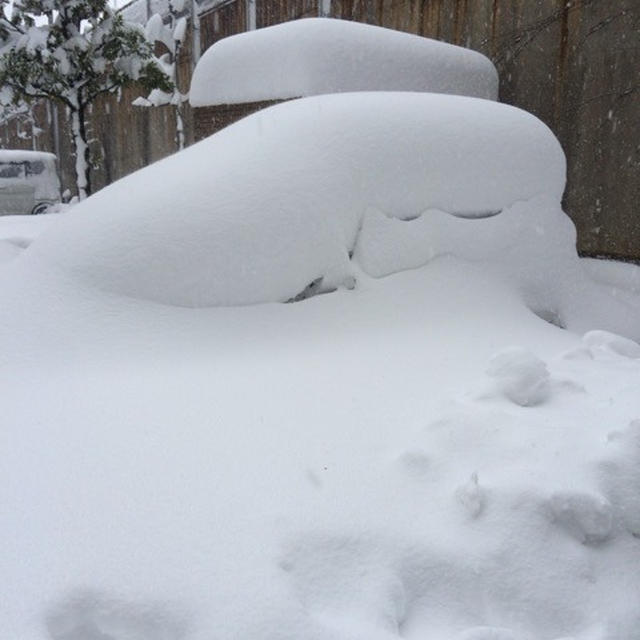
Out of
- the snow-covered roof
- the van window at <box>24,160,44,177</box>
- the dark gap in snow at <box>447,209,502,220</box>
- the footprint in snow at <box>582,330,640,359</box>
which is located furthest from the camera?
the van window at <box>24,160,44,177</box>

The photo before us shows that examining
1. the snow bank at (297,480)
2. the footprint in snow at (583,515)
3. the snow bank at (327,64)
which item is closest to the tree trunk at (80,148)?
the snow bank at (327,64)

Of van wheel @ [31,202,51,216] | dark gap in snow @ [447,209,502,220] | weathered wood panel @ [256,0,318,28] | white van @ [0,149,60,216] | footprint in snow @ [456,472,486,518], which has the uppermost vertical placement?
weathered wood panel @ [256,0,318,28]

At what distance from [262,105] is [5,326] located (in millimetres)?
3713

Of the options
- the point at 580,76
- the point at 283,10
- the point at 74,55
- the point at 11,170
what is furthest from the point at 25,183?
the point at 580,76

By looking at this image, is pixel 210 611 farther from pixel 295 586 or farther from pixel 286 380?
pixel 286 380

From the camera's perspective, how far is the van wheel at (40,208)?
543 inches

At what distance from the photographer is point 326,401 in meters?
2.42

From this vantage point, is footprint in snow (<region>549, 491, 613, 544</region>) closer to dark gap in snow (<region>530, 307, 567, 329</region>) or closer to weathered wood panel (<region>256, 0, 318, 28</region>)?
dark gap in snow (<region>530, 307, 567, 329</region>)

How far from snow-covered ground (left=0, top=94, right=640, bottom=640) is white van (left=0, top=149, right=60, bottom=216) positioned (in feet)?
37.7

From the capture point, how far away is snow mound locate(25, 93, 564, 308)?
2.90m

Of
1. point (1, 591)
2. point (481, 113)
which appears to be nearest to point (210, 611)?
point (1, 591)

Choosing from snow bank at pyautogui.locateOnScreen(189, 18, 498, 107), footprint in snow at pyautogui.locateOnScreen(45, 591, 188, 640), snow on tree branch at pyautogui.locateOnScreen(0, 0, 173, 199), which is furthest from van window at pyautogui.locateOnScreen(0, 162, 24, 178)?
footprint in snow at pyautogui.locateOnScreen(45, 591, 188, 640)

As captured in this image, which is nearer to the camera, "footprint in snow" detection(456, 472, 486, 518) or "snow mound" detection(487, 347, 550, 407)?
"footprint in snow" detection(456, 472, 486, 518)

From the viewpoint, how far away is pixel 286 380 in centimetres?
253
